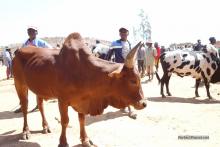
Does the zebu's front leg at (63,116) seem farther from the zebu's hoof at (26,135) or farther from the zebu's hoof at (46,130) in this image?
the zebu's hoof at (46,130)

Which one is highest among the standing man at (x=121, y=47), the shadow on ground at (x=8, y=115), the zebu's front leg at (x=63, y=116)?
the standing man at (x=121, y=47)

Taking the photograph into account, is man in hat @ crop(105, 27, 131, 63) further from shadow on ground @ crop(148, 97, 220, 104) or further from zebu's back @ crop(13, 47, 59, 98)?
shadow on ground @ crop(148, 97, 220, 104)

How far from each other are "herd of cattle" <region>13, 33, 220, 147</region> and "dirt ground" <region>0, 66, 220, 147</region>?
16.0 inches

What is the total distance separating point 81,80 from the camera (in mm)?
5426

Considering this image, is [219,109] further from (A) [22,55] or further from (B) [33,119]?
(A) [22,55]

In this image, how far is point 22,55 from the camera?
6812 millimetres

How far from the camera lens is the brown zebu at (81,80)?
5.07 m

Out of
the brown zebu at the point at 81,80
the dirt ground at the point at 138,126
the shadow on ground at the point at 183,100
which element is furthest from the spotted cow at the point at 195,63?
the brown zebu at the point at 81,80

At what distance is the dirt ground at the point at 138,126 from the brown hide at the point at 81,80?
980mm

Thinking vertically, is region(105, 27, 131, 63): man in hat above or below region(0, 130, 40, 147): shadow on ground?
above

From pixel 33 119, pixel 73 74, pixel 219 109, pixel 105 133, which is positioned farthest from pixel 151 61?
pixel 73 74

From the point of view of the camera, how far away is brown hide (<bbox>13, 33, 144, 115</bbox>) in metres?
5.09

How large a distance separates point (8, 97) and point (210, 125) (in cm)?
834

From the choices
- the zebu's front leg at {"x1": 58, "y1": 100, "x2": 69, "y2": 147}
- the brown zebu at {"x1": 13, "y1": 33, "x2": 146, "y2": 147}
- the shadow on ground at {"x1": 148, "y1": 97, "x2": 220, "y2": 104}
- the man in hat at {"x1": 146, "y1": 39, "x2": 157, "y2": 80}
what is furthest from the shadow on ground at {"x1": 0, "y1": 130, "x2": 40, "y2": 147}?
the man in hat at {"x1": 146, "y1": 39, "x2": 157, "y2": 80}
